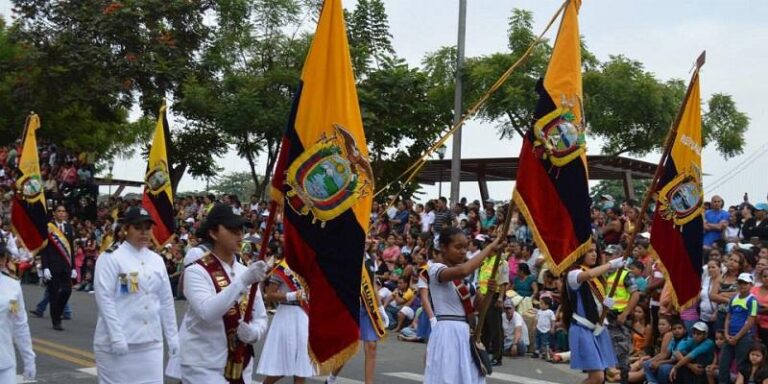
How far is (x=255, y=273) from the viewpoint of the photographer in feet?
19.0

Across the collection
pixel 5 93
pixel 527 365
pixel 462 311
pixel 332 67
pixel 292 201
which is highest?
pixel 5 93

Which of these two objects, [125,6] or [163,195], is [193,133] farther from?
[163,195]

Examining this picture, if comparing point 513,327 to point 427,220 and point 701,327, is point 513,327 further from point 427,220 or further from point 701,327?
point 427,220

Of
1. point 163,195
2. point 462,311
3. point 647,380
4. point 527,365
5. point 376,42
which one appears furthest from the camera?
point 376,42

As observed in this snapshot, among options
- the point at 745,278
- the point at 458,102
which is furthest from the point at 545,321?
the point at 458,102

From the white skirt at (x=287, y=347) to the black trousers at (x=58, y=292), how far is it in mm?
7575

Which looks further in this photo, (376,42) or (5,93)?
(5,93)

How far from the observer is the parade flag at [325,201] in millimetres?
6949

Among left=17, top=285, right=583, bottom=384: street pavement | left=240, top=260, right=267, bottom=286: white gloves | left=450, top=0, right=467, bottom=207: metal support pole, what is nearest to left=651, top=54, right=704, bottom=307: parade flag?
left=17, top=285, right=583, bottom=384: street pavement

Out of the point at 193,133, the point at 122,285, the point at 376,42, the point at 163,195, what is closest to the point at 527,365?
the point at 163,195

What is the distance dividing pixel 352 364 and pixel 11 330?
6474mm

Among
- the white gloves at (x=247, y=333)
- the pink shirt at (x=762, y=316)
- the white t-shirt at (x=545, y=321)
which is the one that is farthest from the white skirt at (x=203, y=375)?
the white t-shirt at (x=545, y=321)

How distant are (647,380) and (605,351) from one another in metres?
3.30

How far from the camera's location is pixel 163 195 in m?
17.5
